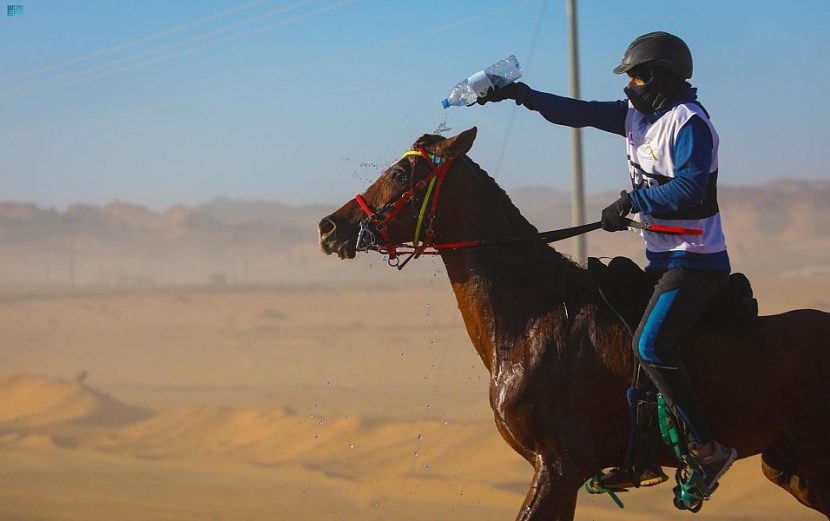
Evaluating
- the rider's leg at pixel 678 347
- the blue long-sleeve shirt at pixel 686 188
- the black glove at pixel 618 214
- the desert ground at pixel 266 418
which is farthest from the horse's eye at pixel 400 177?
the desert ground at pixel 266 418

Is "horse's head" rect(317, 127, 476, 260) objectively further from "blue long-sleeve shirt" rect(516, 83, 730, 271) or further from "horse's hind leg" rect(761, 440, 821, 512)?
"horse's hind leg" rect(761, 440, 821, 512)

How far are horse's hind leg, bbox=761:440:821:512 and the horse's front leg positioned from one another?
4.12 feet

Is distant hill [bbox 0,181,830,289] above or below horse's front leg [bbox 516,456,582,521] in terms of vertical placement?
above

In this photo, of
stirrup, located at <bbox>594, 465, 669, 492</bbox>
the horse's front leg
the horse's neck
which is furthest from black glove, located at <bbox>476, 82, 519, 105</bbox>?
stirrup, located at <bbox>594, 465, 669, 492</bbox>

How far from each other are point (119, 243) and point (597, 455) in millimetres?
26623

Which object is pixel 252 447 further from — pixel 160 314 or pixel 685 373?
pixel 160 314

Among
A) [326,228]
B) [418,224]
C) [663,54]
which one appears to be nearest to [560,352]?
[418,224]

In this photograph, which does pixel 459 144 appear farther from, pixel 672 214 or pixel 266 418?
pixel 266 418

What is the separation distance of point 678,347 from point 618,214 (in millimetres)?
770

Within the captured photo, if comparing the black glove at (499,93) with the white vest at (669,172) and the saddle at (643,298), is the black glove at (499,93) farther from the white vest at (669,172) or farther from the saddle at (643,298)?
the saddle at (643,298)

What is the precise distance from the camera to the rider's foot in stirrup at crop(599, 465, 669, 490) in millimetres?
5766

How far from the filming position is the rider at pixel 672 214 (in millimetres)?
5512

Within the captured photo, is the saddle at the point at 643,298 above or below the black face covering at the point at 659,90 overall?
below

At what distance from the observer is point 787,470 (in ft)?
19.7
